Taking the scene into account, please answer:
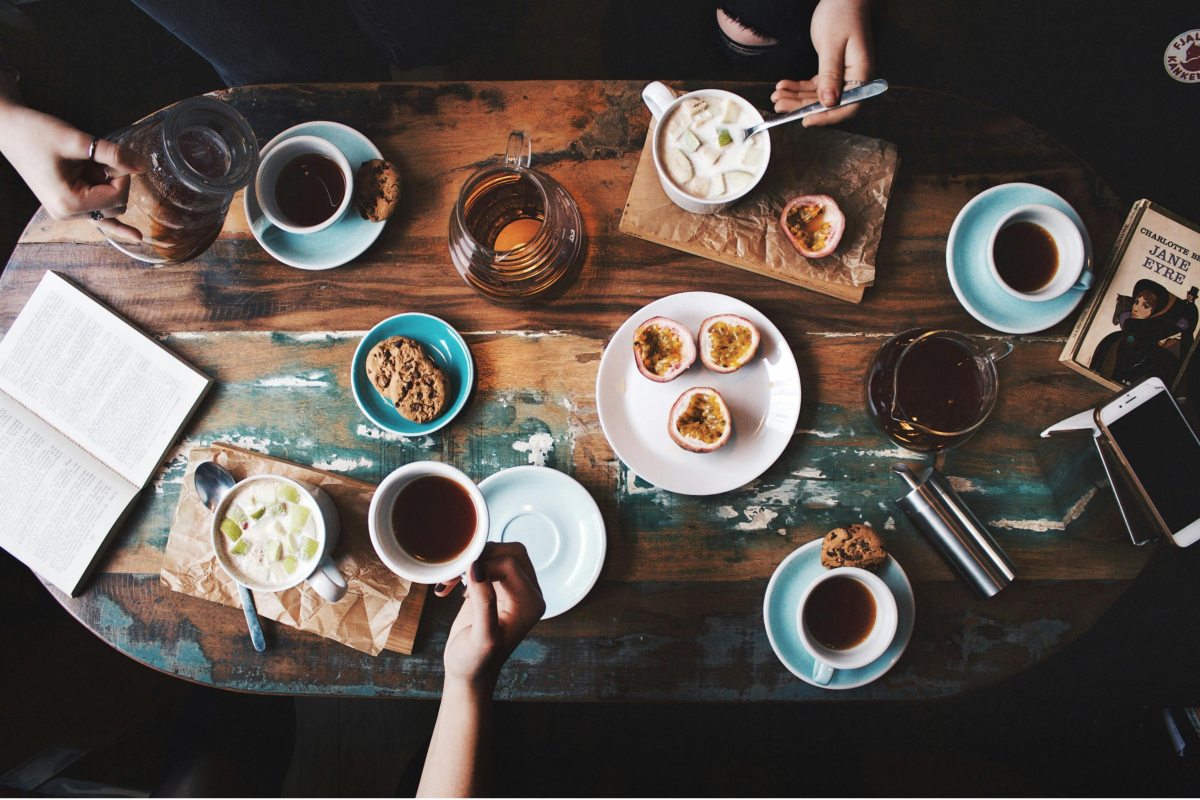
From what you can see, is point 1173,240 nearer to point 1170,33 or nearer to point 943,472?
point 943,472

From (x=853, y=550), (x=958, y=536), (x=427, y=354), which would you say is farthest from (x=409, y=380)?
(x=958, y=536)

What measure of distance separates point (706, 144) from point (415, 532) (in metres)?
1.16

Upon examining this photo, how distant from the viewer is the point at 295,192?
152 cm

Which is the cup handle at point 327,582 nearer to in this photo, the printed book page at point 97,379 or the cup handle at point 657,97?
the printed book page at point 97,379

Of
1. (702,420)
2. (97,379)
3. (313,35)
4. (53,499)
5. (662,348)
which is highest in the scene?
(313,35)

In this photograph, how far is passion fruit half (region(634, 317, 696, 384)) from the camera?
1458mm

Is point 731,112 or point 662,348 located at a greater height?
point 731,112

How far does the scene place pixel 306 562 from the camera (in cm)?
138

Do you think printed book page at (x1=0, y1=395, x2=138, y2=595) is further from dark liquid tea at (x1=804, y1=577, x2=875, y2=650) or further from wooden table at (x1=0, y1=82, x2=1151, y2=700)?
dark liquid tea at (x1=804, y1=577, x2=875, y2=650)

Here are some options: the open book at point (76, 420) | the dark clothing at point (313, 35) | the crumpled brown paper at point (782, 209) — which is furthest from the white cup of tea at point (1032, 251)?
the open book at point (76, 420)

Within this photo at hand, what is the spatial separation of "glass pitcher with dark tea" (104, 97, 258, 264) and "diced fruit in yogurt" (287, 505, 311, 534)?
2.25 feet

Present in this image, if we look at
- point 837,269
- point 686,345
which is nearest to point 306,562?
point 686,345

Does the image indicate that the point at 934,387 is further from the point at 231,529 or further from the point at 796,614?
the point at 231,529

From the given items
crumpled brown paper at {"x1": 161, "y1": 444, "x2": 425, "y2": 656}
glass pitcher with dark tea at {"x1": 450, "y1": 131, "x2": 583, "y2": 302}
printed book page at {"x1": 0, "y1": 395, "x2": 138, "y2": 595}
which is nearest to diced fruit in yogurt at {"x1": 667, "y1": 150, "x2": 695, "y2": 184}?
glass pitcher with dark tea at {"x1": 450, "y1": 131, "x2": 583, "y2": 302}
